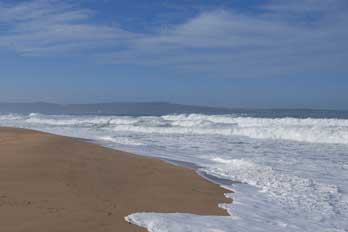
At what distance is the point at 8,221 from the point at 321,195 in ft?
15.1

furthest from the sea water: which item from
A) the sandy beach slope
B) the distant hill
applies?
the distant hill

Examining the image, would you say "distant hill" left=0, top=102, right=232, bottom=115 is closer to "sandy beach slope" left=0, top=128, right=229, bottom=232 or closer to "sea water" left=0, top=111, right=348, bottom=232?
"sea water" left=0, top=111, right=348, bottom=232

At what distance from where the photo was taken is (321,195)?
21.7 ft

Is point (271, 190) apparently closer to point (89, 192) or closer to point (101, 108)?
point (89, 192)

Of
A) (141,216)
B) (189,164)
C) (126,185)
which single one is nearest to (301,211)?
(141,216)

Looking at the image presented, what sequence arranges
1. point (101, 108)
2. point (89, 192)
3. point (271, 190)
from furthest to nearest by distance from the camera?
point (101, 108) → point (271, 190) → point (89, 192)

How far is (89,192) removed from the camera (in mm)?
6043

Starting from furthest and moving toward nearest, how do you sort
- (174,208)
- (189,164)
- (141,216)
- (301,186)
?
(189,164) → (301,186) → (174,208) → (141,216)

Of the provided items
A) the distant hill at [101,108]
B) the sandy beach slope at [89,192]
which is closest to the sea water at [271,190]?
the sandy beach slope at [89,192]

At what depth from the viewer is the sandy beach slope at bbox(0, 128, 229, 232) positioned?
4.48 metres

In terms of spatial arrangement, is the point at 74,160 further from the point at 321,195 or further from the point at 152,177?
the point at 321,195

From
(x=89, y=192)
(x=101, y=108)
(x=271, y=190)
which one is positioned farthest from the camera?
(x=101, y=108)

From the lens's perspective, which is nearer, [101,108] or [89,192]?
[89,192]

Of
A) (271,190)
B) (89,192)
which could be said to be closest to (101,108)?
(271,190)
